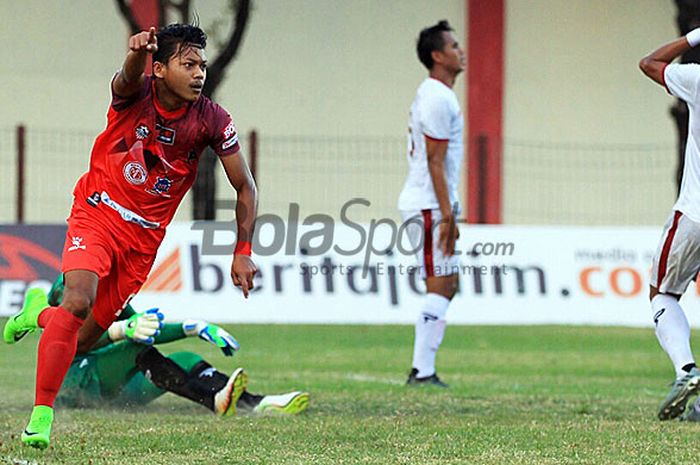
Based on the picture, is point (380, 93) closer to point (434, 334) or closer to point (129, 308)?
point (434, 334)

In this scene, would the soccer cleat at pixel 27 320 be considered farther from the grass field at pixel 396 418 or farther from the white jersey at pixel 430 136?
the white jersey at pixel 430 136

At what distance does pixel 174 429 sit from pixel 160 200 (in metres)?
1.24

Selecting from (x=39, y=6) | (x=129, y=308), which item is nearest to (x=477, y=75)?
(x=39, y=6)

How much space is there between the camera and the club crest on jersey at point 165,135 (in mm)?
7527

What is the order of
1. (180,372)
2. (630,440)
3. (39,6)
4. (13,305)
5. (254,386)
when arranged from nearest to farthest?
(630,440)
(180,372)
(254,386)
(13,305)
(39,6)

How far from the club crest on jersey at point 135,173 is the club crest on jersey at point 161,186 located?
71 mm

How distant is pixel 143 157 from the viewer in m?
7.53

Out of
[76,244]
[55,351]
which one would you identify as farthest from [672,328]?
[55,351]

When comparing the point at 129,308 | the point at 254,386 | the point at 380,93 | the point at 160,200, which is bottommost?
the point at 254,386

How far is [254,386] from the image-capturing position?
10.7 metres

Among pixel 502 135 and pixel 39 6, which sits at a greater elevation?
pixel 39 6

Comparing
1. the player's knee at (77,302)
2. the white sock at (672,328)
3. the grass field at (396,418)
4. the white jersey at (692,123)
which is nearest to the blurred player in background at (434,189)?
the grass field at (396,418)

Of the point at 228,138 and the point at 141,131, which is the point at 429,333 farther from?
the point at 141,131

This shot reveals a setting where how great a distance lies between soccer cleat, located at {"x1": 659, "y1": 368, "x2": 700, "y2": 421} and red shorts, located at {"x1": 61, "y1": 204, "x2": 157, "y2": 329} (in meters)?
3.10
